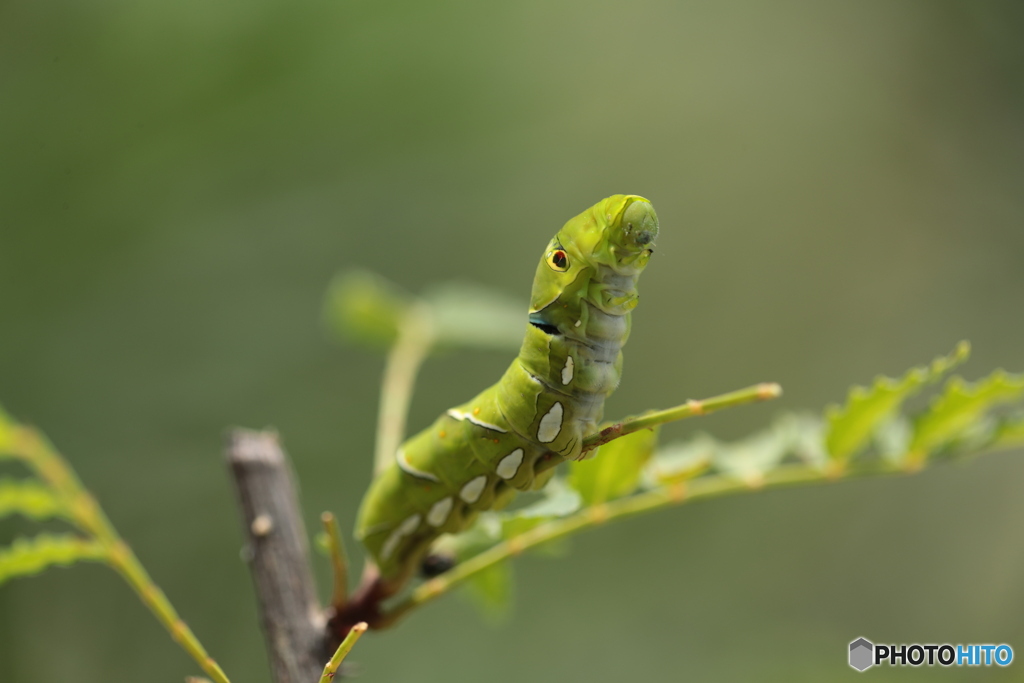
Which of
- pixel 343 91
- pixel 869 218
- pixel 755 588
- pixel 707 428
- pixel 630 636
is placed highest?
pixel 869 218

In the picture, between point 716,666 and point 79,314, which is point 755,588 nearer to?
point 716,666

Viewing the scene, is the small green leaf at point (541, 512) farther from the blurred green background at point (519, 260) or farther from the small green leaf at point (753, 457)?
the blurred green background at point (519, 260)

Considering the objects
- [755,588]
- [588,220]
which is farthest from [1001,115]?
[588,220]

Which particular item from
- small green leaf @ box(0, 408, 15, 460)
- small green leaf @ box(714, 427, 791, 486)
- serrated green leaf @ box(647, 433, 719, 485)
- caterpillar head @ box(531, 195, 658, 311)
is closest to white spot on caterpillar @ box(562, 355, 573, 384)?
caterpillar head @ box(531, 195, 658, 311)

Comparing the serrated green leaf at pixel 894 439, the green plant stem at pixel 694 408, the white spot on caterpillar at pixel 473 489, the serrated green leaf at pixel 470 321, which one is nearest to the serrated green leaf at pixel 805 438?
the serrated green leaf at pixel 894 439

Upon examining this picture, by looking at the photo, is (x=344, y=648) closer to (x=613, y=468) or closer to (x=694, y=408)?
(x=694, y=408)
